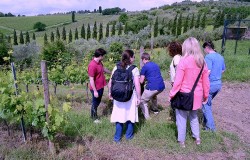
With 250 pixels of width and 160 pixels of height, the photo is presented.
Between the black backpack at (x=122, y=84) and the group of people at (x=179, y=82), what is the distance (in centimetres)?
6

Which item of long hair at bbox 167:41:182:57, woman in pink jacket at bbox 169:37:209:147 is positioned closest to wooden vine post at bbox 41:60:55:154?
woman in pink jacket at bbox 169:37:209:147

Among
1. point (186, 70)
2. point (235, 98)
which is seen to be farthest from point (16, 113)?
point (235, 98)

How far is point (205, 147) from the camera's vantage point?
13.4 feet

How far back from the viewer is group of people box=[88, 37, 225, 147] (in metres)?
3.65

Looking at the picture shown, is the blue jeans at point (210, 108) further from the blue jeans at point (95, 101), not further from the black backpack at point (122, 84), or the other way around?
the blue jeans at point (95, 101)

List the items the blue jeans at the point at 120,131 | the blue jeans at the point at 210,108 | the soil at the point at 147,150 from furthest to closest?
the blue jeans at the point at 210,108, the blue jeans at the point at 120,131, the soil at the point at 147,150

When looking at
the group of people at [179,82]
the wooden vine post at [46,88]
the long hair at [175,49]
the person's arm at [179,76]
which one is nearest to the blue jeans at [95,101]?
the group of people at [179,82]

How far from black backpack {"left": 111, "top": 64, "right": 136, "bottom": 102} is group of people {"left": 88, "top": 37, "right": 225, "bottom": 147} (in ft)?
0.20

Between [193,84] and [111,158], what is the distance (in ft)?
5.48

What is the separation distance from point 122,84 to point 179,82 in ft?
2.93

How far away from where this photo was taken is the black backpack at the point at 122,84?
3.96 metres

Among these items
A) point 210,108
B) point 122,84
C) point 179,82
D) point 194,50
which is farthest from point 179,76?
point 210,108

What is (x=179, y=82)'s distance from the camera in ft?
12.1

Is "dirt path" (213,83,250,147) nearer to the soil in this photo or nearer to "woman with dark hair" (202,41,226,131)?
the soil
